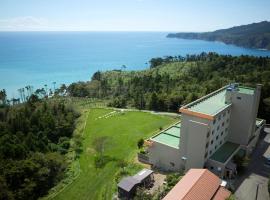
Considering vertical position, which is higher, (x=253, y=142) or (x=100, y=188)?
(x=253, y=142)

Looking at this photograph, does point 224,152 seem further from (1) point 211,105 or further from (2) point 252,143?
→ (2) point 252,143

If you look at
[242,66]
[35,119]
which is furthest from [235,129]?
[242,66]

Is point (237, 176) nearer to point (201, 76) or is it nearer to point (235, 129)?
point (235, 129)

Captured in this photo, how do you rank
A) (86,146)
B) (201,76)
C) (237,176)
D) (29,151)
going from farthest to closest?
1. (201,76)
2. (86,146)
3. (29,151)
4. (237,176)

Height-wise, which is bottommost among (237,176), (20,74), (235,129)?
(20,74)

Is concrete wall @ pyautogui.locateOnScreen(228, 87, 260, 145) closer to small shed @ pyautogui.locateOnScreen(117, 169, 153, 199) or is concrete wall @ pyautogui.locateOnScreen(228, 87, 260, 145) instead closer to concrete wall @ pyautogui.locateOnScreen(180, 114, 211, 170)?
concrete wall @ pyautogui.locateOnScreen(180, 114, 211, 170)

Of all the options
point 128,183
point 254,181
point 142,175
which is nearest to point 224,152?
point 254,181

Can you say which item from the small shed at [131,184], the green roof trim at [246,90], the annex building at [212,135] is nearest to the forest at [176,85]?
A: the green roof trim at [246,90]

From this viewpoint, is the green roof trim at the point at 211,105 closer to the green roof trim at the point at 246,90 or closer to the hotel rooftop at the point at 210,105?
the hotel rooftop at the point at 210,105
